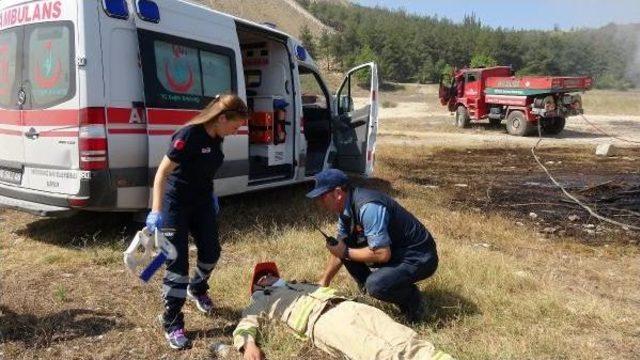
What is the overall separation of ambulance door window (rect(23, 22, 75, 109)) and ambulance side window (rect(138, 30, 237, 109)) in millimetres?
Result: 625

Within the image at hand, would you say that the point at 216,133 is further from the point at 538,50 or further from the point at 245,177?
the point at 538,50

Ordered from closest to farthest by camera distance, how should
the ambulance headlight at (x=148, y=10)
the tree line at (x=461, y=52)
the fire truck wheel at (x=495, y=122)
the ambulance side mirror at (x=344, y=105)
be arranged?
the ambulance headlight at (x=148, y=10) → the ambulance side mirror at (x=344, y=105) → the fire truck wheel at (x=495, y=122) → the tree line at (x=461, y=52)

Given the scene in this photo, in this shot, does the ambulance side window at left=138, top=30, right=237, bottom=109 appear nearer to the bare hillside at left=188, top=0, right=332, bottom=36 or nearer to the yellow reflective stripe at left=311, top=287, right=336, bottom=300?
the yellow reflective stripe at left=311, top=287, right=336, bottom=300

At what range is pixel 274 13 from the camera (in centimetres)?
12288

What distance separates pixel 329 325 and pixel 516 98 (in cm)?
1755

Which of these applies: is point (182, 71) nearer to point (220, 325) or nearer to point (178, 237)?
point (178, 237)

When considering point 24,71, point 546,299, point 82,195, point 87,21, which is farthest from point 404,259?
point 24,71

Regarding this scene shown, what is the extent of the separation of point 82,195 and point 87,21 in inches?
58.6

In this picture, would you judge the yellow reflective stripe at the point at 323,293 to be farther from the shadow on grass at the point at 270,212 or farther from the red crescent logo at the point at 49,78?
the red crescent logo at the point at 49,78

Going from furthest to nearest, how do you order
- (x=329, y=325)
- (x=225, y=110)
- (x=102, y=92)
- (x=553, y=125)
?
(x=553, y=125), (x=102, y=92), (x=225, y=110), (x=329, y=325)

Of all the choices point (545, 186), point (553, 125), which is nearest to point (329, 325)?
point (545, 186)

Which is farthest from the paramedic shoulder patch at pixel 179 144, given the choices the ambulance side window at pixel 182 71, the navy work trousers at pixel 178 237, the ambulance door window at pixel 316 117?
the ambulance door window at pixel 316 117

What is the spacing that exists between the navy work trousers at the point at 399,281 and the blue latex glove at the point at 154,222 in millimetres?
1403

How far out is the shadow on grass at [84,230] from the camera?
563 centimetres
